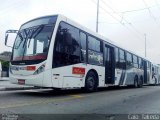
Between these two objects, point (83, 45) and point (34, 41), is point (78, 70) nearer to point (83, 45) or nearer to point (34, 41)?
point (83, 45)

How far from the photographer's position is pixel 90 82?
43.7 feet

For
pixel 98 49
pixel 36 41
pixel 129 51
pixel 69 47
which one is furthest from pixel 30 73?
pixel 129 51

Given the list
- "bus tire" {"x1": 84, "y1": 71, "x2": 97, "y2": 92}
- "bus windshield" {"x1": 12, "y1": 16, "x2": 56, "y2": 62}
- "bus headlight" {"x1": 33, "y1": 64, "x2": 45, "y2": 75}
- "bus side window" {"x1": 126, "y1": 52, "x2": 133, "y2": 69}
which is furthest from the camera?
"bus side window" {"x1": 126, "y1": 52, "x2": 133, "y2": 69}

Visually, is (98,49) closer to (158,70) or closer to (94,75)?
(94,75)

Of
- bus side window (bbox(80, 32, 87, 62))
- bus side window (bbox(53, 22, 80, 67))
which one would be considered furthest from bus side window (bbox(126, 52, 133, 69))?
bus side window (bbox(53, 22, 80, 67))

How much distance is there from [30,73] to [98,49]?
5.02 metres

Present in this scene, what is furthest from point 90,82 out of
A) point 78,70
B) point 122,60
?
point 122,60

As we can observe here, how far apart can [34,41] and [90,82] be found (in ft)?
12.2

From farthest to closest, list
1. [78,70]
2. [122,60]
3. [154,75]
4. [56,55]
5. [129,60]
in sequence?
[154,75], [129,60], [122,60], [78,70], [56,55]

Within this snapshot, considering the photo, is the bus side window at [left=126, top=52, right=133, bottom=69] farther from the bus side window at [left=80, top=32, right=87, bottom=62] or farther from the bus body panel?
the bus side window at [left=80, top=32, right=87, bottom=62]

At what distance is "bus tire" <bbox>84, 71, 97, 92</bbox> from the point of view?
13023mm

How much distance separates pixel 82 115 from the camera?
6902 mm

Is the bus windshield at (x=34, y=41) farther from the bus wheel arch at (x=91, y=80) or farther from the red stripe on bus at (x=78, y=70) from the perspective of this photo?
the bus wheel arch at (x=91, y=80)

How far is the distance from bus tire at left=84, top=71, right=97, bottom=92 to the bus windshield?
10.5 feet
